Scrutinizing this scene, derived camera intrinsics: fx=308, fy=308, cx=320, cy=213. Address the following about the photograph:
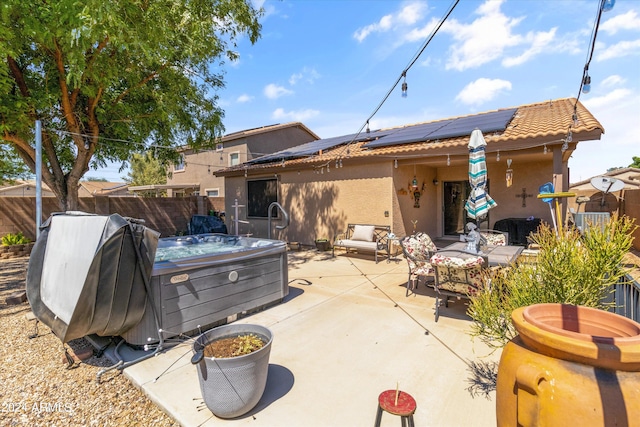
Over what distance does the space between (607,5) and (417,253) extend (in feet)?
11.8

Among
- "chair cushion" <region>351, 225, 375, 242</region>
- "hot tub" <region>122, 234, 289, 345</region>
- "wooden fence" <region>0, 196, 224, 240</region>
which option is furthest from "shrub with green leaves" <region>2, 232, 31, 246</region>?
"chair cushion" <region>351, 225, 375, 242</region>

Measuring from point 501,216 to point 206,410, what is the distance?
9.18 metres

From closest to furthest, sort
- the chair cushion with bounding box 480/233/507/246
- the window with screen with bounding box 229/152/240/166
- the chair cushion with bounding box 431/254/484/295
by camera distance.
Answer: the chair cushion with bounding box 431/254/484/295
the chair cushion with bounding box 480/233/507/246
the window with screen with bounding box 229/152/240/166

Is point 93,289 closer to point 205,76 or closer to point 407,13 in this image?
point 407,13

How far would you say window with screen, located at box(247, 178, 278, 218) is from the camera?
454 inches

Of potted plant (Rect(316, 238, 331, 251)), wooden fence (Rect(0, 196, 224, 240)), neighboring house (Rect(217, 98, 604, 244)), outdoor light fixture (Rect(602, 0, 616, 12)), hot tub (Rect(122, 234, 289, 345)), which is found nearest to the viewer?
outdoor light fixture (Rect(602, 0, 616, 12))

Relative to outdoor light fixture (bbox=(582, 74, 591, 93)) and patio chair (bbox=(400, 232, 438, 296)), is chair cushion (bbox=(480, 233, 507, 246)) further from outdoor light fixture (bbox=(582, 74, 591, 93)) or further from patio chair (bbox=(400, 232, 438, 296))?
outdoor light fixture (bbox=(582, 74, 591, 93))

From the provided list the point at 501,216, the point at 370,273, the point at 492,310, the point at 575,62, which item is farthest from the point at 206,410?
the point at 501,216

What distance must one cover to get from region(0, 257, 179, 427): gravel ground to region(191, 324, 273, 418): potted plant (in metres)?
0.42

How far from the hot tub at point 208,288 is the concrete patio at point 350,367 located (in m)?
0.25

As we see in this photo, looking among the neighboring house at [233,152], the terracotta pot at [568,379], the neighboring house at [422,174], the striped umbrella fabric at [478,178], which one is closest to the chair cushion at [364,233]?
the neighboring house at [422,174]

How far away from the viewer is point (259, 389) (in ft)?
7.85

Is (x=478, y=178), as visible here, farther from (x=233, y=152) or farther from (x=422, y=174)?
(x=233, y=152)

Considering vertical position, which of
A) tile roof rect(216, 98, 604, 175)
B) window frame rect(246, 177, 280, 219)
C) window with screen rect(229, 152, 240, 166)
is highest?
window with screen rect(229, 152, 240, 166)
